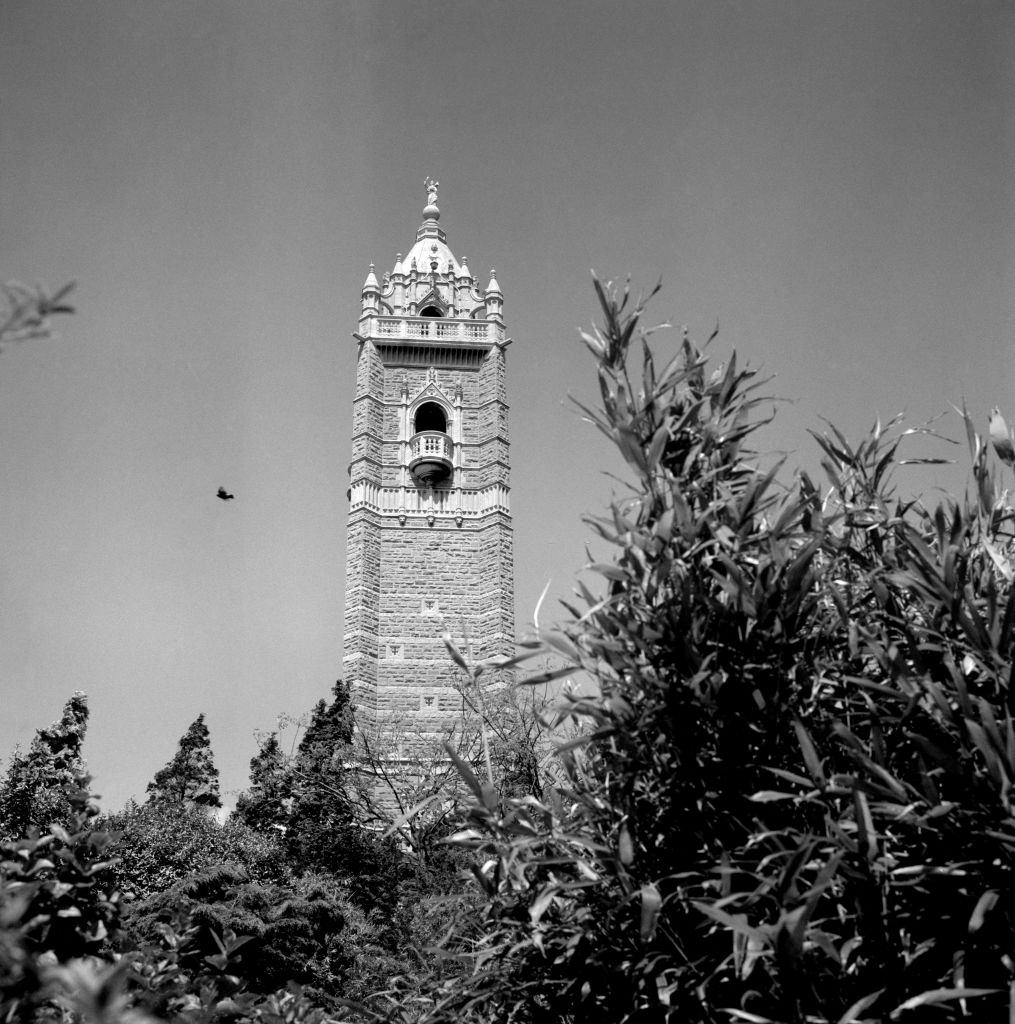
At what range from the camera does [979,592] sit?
4.75 meters

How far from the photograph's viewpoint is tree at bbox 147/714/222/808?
30.7 meters

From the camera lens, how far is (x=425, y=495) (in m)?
32.4

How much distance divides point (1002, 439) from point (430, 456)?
91.4ft

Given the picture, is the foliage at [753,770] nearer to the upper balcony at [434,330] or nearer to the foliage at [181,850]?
the foliage at [181,850]

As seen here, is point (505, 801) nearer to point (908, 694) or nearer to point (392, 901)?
point (908, 694)

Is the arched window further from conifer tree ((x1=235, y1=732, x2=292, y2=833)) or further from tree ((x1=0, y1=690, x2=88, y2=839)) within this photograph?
tree ((x1=0, y1=690, x2=88, y2=839))

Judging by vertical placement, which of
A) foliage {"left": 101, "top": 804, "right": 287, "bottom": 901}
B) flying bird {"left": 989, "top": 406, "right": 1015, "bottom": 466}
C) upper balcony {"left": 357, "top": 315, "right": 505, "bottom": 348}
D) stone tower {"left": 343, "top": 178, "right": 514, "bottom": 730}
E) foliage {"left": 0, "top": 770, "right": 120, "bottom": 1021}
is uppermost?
upper balcony {"left": 357, "top": 315, "right": 505, "bottom": 348}

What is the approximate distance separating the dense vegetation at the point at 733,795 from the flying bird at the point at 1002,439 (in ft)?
0.03

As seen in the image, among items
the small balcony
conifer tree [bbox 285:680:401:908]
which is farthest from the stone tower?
conifer tree [bbox 285:680:401:908]

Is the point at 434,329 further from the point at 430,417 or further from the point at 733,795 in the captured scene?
the point at 733,795

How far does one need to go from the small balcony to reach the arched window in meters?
1.54

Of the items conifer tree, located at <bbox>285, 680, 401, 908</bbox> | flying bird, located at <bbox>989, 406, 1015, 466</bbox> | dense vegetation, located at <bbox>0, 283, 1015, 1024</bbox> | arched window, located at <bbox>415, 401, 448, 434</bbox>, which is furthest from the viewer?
arched window, located at <bbox>415, 401, 448, 434</bbox>

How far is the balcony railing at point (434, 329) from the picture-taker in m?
34.9

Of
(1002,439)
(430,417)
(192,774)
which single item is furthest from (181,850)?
(1002,439)
